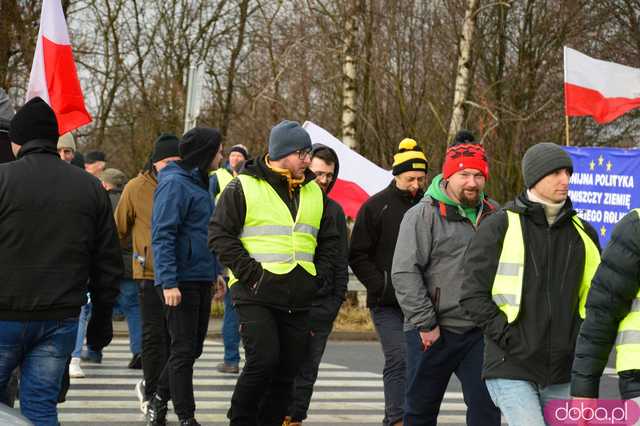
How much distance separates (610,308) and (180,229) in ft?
14.4

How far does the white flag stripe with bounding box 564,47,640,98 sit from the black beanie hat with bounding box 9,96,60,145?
41.7ft

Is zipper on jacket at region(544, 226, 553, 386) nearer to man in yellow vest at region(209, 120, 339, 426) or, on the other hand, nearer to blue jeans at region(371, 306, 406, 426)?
man in yellow vest at region(209, 120, 339, 426)

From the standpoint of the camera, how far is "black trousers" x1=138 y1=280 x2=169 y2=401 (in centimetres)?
930

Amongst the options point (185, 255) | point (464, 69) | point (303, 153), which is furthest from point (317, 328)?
point (464, 69)

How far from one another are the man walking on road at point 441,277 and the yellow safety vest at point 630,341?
2196 mm

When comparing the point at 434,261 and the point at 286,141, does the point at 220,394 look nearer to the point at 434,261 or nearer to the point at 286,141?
the point at 286,141

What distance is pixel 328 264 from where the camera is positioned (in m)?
7.95

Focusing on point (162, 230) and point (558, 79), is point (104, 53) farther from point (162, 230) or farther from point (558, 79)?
point (162, 230)

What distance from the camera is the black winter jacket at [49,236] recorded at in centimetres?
601

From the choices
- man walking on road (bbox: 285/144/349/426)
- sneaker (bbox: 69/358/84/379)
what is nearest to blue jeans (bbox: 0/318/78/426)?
man walking on road (bbox: 285/144/349/426)

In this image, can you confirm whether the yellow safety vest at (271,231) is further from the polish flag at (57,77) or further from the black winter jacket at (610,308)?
the black winter jacket at (610,308)

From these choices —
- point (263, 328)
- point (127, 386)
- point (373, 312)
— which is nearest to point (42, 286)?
point (263, 328)

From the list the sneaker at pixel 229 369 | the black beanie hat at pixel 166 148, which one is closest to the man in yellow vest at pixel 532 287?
the black beanie hat at pixel 166 148

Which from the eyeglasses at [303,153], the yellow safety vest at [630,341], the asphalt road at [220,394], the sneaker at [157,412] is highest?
the eyeglasses at [303,153]
